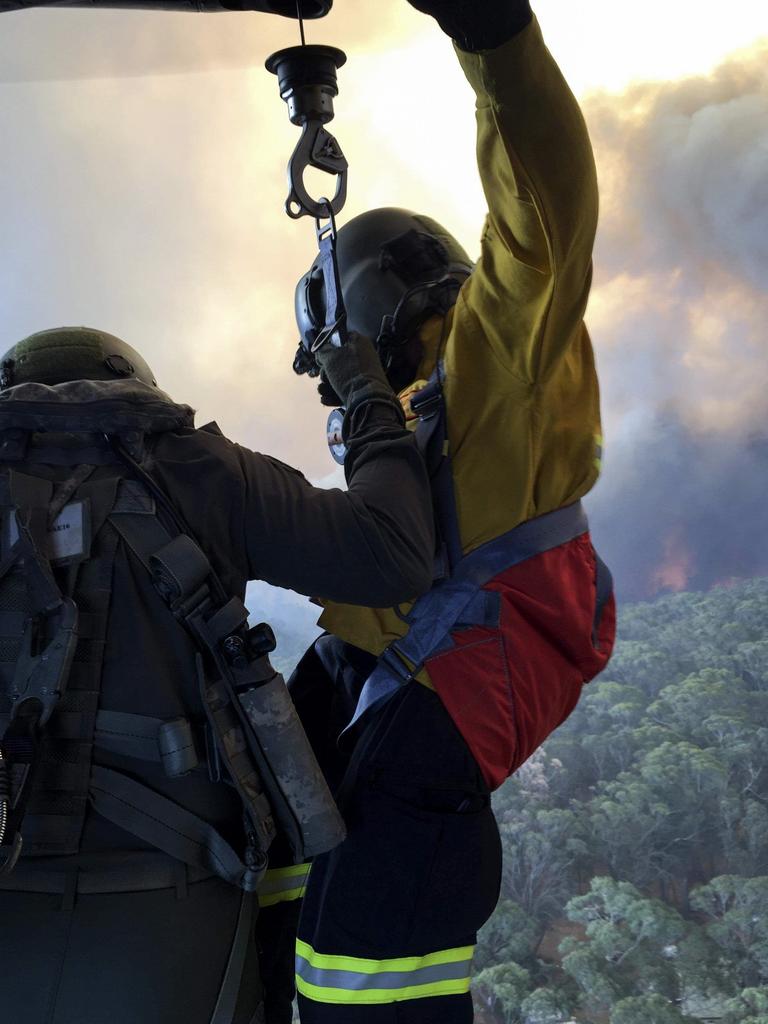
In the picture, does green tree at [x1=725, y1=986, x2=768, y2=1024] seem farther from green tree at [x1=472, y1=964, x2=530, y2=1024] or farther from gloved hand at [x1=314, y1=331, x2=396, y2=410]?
gloved hand at [x1=314, y1=331, x2=396, y2=410]

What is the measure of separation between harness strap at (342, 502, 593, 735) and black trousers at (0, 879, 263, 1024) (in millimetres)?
493

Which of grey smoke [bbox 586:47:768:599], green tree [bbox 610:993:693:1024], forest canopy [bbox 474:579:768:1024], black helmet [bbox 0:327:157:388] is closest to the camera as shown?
black helmet [bbox 0:327:157:388]

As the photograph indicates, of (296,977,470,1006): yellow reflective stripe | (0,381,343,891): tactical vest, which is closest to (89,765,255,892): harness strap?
(0,381,343,891): tactical vest

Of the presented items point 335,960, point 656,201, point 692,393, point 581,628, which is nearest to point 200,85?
point 656,201

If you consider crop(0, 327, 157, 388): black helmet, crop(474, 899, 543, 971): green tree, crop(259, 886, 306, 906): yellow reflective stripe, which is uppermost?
crop(0, 327, 157, 388): black helmet

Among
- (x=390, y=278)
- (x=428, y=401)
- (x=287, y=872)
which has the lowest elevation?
(x=287, y=872)

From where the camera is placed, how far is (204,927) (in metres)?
1.40

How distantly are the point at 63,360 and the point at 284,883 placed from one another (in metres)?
1.06

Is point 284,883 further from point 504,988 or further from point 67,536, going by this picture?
point 504,988

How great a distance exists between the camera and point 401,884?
169 centimetres

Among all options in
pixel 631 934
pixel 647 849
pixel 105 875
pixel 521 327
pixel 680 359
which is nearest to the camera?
pixel 105 875

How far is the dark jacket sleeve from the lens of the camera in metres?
1.43

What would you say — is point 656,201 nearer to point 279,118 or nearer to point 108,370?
point 279,118

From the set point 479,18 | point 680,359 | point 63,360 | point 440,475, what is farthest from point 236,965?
point 680,359
